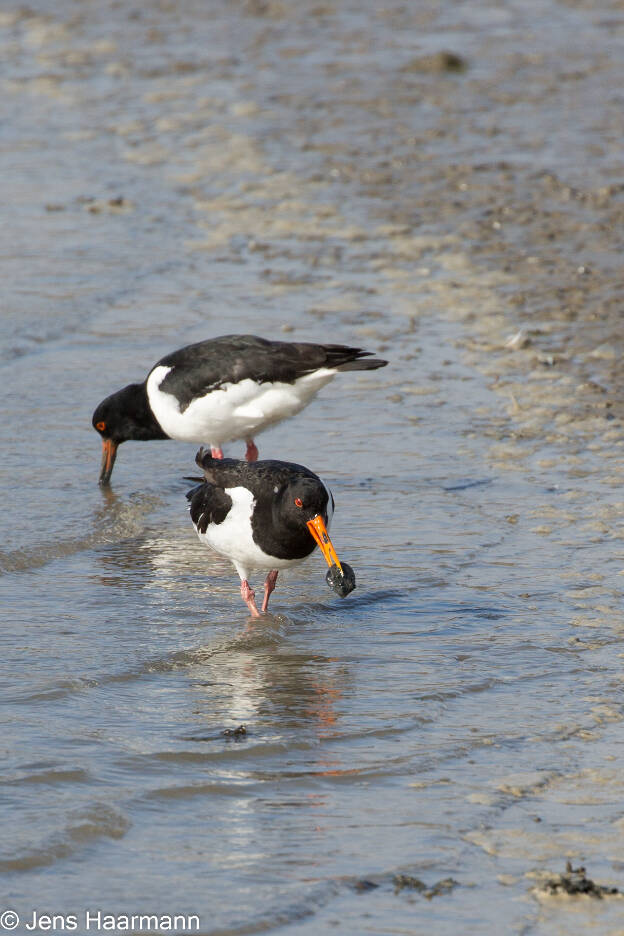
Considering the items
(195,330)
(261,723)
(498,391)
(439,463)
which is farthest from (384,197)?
(261,723)

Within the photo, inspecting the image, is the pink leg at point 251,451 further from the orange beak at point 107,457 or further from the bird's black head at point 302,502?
the bird's black head at point 302,502

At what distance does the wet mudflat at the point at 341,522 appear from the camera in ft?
12.4

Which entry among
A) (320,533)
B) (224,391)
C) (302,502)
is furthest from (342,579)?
(224,391)

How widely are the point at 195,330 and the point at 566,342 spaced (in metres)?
2.29

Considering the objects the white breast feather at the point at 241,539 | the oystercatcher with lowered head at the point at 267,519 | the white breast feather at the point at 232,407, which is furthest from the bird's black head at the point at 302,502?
the white breast feather at the point at 232,407

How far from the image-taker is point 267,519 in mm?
5293

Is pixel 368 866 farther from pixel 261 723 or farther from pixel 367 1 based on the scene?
pixel 367 1

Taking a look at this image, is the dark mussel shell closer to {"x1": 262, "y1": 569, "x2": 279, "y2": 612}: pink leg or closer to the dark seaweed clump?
{"x1": 262, "y1": 569, "x2": 279, "y2": 612}: pink leg

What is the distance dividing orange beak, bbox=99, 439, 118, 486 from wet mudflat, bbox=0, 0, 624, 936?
0.14 m

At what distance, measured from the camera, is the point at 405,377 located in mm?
8086

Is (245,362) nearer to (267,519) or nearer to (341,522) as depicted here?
(341,522)

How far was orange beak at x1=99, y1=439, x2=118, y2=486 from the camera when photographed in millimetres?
7078

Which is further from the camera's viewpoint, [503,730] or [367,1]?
[367,1]

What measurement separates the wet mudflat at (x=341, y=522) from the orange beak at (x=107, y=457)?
0.14 meters
